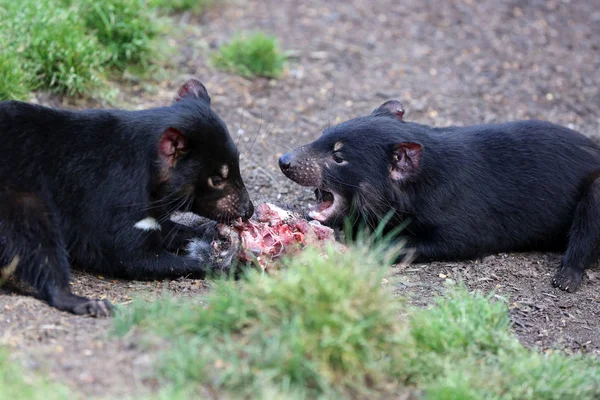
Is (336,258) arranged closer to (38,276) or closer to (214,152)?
(214,152)

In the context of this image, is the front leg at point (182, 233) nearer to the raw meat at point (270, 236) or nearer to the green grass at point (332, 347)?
the raw meat at point (270, 236)

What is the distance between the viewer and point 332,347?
3568 millimetres

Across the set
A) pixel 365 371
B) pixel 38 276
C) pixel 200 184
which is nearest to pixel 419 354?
pixel 365 371

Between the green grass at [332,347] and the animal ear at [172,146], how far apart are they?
98 centimetres

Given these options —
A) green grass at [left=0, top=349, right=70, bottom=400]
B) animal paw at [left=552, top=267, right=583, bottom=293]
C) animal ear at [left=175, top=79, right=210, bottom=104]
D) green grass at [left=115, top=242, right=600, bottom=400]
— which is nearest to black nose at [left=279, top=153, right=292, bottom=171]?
animal ear at [left=175, top=79, right=210, bottom=104]

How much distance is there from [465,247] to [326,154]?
3.68 ft

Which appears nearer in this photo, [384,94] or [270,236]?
[270,236]

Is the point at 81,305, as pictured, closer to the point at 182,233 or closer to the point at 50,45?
the point at 182,233

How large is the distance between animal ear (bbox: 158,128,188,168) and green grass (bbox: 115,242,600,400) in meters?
0.98

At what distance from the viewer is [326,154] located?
18.5 feet

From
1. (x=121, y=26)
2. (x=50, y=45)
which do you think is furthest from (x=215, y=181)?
(x=121, y=26)

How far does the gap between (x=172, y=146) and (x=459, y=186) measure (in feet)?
6.67

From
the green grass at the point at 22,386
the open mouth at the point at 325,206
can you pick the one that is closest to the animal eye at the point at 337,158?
the open mouth at the point at 325,206

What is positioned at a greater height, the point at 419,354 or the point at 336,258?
the point at 336,258
